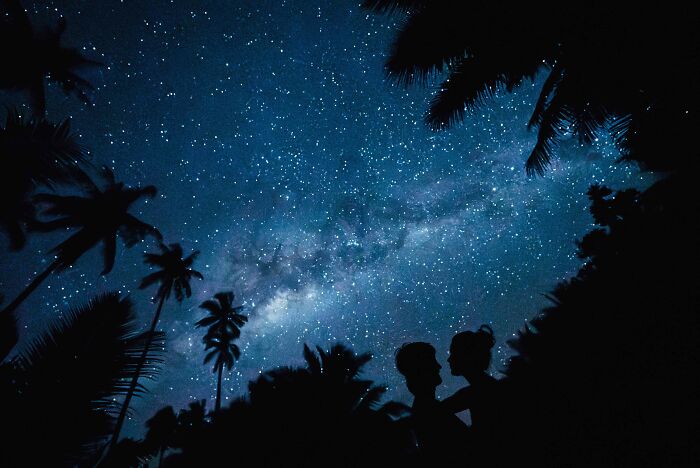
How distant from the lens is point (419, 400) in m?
2.33

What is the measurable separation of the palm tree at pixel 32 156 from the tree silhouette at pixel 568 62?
5.02 m

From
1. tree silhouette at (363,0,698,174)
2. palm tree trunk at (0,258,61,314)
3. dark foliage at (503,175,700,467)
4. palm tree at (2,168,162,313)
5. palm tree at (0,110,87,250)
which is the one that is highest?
palm tree at (2,168,162,313)

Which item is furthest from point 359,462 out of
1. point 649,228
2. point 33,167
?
point 33,167

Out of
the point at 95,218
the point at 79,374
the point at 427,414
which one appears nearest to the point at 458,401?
the point at 427,414

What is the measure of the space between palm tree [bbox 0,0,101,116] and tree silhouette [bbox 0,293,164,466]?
389 centimetres

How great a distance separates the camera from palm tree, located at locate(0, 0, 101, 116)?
4.26 meters

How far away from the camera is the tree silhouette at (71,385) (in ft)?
7.46

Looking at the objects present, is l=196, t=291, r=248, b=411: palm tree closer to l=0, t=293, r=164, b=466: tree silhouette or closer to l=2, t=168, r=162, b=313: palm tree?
l=2, t=168, r=162, b=313: palm tree

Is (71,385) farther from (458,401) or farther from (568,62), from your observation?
(568,62)

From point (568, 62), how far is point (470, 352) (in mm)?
5488

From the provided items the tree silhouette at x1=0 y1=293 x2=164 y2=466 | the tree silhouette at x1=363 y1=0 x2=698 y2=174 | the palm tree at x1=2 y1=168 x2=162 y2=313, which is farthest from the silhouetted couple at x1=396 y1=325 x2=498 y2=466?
the palm tree at x1=2 y1=168 x2=162 y2=313

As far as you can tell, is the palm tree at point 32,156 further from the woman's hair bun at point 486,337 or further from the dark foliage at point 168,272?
the dark foliage at point 168,272

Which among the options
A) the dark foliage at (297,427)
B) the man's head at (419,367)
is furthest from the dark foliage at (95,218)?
the man's head at (419,367)

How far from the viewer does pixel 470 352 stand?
2299mm
